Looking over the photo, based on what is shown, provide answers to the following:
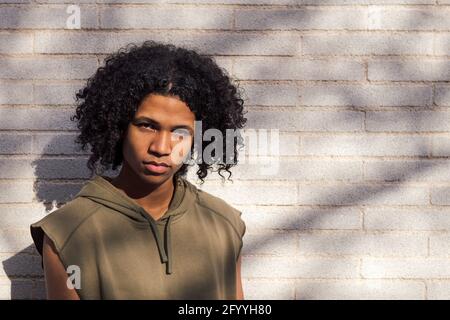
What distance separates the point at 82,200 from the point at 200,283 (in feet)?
2.00

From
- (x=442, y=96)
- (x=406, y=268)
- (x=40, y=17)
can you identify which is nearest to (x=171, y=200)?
(x=40, y=17)

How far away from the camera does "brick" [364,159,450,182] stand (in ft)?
11.2

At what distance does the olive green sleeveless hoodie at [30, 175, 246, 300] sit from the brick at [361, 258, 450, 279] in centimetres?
115

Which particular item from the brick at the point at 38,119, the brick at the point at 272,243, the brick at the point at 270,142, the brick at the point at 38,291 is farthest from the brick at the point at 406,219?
the brick at the point at 38,291

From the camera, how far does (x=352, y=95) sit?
3.40 meters

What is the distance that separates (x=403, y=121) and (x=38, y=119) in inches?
80.9

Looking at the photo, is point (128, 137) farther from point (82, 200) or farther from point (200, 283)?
point (200, 283)

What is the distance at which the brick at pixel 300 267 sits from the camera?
3441mm

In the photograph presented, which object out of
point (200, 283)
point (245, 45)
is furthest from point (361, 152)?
point (200, 283)

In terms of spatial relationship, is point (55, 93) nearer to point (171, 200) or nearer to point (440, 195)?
point (171, 200)

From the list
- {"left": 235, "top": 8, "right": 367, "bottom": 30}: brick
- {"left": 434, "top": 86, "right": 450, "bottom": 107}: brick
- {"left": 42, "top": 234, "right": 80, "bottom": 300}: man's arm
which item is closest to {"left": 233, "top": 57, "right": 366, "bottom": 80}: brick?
{"left": 235, "top": 8, "right": 367, "bottom": 30}: brick

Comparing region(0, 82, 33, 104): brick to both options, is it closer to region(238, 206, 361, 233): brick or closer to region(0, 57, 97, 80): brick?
region(0, 57, 97, 80): brick

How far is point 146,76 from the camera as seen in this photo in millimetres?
2449
